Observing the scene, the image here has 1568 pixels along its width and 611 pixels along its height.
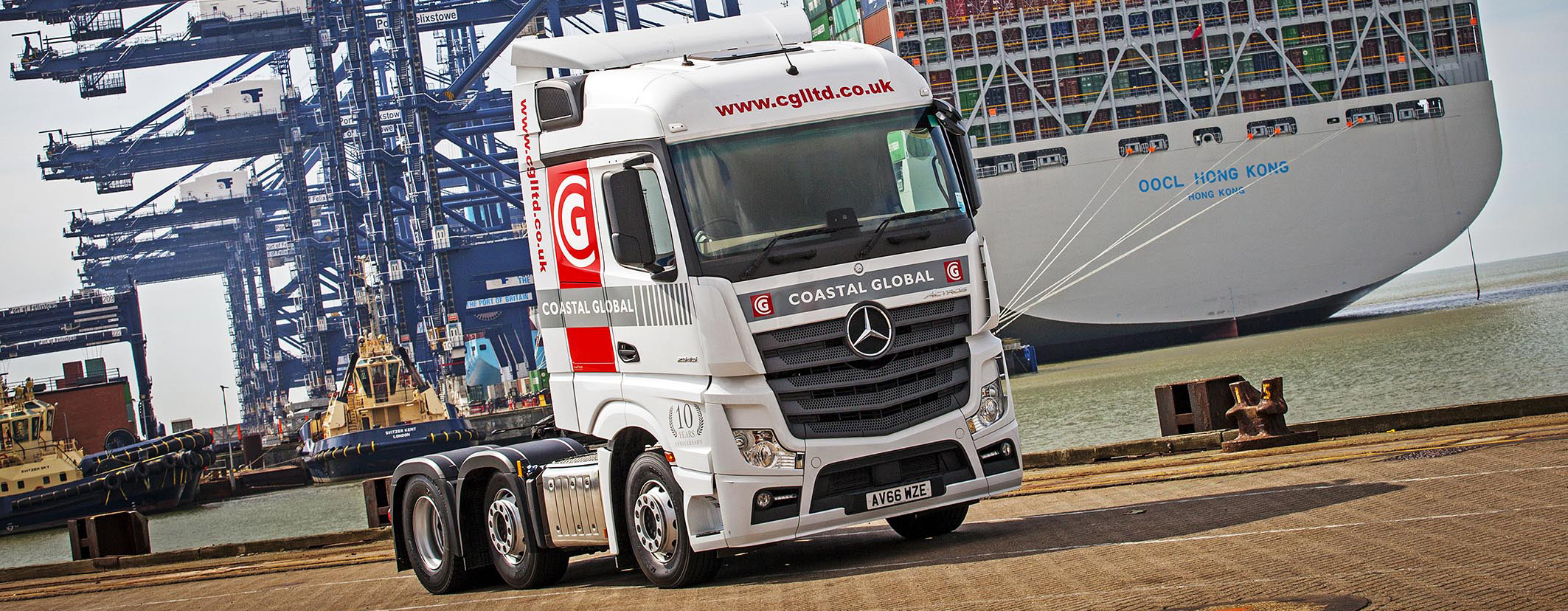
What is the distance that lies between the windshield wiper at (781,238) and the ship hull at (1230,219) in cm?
4531

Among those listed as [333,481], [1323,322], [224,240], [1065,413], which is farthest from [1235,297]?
[224,240]

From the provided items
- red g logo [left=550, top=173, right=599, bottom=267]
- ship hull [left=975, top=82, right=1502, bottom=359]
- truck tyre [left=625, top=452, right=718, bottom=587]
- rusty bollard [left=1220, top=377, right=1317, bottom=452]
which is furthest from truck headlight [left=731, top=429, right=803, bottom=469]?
ship hull [left=975, top=82, right=1502, bottom=359]

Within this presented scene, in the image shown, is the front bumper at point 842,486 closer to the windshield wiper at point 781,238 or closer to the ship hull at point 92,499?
the windshield wiper at point 781,238

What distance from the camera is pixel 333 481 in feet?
187

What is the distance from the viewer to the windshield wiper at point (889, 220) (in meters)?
7.58

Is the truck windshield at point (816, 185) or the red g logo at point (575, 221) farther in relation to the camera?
the red g logo at point (575, 221)

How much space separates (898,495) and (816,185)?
5.80 ft

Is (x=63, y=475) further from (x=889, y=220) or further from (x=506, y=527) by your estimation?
(x=889, y=220)

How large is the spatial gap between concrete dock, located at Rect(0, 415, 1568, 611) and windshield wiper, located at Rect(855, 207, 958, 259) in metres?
1.72

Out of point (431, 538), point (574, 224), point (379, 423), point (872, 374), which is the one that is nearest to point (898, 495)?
point (872, 374)

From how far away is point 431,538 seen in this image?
9.76 meters

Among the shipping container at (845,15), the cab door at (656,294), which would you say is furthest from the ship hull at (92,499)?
the cab door at (656,294)

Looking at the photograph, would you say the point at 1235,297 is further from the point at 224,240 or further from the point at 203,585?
the point at 224,240

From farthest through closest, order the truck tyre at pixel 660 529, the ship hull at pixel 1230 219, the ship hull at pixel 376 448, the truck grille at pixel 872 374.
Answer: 1. the ship hull at pixel 376 448
2. the ship hull at pixel 1230 219
3. the truck tyre at pixel 660 529
4. the truck grille at pixel 872 374
